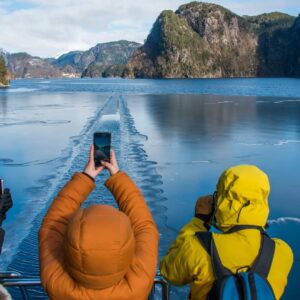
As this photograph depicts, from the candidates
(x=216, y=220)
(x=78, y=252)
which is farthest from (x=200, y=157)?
(x=78, y=252)

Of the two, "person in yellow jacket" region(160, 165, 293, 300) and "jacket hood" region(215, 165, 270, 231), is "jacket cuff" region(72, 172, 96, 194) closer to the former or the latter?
"person in yellow jacket" region(160, 165, 293, 300)

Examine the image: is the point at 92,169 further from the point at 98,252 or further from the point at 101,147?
the point at 98,252

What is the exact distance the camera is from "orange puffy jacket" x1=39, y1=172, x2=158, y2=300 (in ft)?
5.69

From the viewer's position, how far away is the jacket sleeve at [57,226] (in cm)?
197

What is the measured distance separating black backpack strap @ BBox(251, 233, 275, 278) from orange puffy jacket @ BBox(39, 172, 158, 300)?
0.48 metres

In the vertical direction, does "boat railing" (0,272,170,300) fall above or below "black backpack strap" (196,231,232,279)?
below

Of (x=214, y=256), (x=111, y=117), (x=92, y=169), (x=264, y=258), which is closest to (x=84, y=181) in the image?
(x=92, y=169)

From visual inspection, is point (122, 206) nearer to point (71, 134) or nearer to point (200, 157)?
point (200, 157)

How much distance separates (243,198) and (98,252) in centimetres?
82

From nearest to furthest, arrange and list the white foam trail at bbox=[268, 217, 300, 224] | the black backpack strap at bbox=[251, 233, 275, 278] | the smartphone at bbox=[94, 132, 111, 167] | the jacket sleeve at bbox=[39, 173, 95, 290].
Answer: the jacket sleeve at bbox=[39, 173, 95, 290] → the black backpack strap at bbox=[251, 233, 275, 278] → the smartphone at bbox=[94, 132, 111, 167] → the white foam trail at bbox=[268, 217, 300, 224]

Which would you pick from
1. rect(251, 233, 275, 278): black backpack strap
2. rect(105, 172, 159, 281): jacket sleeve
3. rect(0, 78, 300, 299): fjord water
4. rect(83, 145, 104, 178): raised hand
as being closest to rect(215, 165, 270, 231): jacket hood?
rect(251, 233, 275, 278): black backpack strap

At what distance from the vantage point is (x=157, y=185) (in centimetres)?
818

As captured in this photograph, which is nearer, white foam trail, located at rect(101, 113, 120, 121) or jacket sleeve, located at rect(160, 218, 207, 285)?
jacket sleeve, located at rect(160, 218, 207, 285)

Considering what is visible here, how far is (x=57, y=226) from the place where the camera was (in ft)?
7.38
